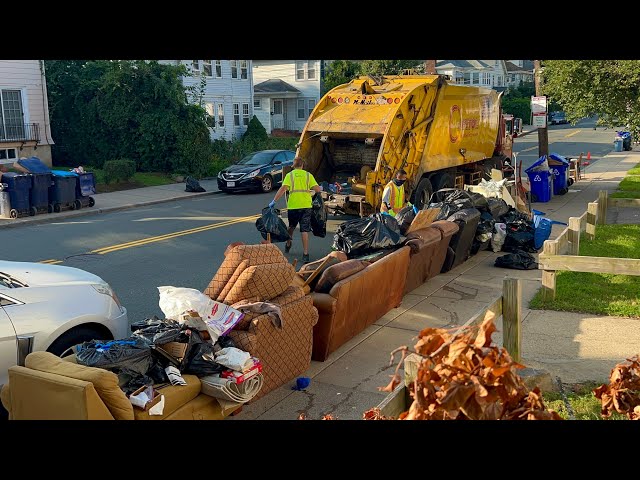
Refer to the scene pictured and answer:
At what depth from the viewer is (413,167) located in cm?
1478

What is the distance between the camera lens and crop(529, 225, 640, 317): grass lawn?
8.45 m

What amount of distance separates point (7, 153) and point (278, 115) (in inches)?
901

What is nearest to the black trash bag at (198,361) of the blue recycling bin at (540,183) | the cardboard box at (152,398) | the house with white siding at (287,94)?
the cardboard box at (152,398)

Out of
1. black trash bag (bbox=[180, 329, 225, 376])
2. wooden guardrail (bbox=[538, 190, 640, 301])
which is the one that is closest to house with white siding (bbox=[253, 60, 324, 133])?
wooden guardrail (bbox=[538, 190, 640, 301])

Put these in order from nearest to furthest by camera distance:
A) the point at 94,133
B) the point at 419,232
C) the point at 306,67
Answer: the point at 419,232 < the point at 94,133 < the point at 306,67

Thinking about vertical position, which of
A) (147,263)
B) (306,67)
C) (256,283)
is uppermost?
(306,67)

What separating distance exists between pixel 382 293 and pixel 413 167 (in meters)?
7.08

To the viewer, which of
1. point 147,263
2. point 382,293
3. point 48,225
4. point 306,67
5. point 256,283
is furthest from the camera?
point 306,67

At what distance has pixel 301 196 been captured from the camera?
11695 millimetres

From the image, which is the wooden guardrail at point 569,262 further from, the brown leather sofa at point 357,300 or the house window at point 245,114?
the house window at point 245,114

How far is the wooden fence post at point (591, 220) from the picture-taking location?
11.9 metres

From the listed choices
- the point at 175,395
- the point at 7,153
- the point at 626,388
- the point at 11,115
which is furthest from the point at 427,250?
the point at 11,115
